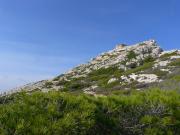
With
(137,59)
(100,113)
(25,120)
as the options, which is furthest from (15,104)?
(137,59)

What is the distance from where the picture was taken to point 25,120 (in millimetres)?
10047

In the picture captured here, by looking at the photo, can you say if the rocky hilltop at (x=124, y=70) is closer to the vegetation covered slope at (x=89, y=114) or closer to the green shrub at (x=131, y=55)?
the green shrub at (x=131, y=55)

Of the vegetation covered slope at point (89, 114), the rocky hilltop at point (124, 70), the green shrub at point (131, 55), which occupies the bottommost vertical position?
the vegetation covered slope at point (89, 114)

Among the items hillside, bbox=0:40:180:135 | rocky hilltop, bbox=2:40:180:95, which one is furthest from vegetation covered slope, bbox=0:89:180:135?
rocky hilltop, bbox=2:40:180:95

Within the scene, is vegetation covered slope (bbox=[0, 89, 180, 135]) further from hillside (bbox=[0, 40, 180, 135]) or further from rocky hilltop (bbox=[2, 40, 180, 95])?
rocky hilltop (bbox=[2, 40, 180, 95])

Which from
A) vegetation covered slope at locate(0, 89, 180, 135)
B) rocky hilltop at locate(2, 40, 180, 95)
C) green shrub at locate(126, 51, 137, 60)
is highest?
green shrub at locate(126, 51, 137, 60)

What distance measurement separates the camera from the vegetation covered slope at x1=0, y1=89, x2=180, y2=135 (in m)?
9.97

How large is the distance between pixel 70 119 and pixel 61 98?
1134 mm

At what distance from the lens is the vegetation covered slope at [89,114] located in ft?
32.7

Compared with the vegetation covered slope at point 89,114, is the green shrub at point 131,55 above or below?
above

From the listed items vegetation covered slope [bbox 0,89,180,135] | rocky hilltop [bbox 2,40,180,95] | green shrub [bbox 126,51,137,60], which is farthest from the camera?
green shrub [bbox 126,51,137,60]

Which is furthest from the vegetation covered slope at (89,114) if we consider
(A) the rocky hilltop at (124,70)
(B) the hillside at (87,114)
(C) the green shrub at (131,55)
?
(C) the green shrub at (131,55)

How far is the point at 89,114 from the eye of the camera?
10648mm

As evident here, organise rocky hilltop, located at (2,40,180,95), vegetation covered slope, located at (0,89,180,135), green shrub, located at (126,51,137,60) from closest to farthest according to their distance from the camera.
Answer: vegetation covered slope, located at (0,89,180,135) < rocky hilltop, located at (2,40,180,95) < green shrub, located at (126,51,137,60)
